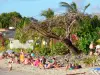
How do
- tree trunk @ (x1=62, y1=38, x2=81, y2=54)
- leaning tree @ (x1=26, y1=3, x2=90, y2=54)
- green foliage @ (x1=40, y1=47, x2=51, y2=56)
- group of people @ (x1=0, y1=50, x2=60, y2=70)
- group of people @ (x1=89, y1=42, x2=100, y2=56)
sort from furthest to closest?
1. green foliage @ (x1=40, y1=47, x2=51, y2=56)
2. tree trunk @ (x1=62, y1=38, x2=81, y2=54)
3. leaning tree @ (x1=26, y1=3, x2=90, y2=54)
4. group of people @ (x1=89, y1=42, x2=100, y2=56)
5. group of people @ (x1=0, y1=50, x2=60, y2=70)

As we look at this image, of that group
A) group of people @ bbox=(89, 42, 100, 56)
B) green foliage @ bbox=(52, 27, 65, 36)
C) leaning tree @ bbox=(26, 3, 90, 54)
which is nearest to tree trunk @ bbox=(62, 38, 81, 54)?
leaning tree @ bbox=(26, 3, 90, 54)

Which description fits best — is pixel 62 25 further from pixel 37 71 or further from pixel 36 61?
pixel 37 71

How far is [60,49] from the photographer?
32.2 meters

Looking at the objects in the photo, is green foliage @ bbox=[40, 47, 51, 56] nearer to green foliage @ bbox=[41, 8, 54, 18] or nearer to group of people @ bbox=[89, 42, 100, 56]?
green foliage @ bbox=[41, 8, 54, 18]

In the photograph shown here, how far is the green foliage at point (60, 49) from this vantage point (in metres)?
31.9

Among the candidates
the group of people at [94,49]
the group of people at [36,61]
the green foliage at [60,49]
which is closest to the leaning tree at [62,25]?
the green foliage at [60,49]

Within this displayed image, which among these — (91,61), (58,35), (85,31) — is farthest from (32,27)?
(91,61)

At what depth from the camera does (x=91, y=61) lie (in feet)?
80.5

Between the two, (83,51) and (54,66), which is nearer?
(54,66)

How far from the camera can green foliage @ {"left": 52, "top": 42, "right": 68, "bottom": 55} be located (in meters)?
31.9

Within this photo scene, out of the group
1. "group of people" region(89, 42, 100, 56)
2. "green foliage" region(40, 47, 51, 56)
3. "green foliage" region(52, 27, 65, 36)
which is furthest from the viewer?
"green foliage" region(40, 47, 51, 56)

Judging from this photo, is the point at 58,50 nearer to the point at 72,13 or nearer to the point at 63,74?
the point at 72,13

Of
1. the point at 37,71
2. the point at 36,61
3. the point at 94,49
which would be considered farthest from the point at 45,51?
the point at 37,71

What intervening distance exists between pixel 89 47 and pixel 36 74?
8.19 m
